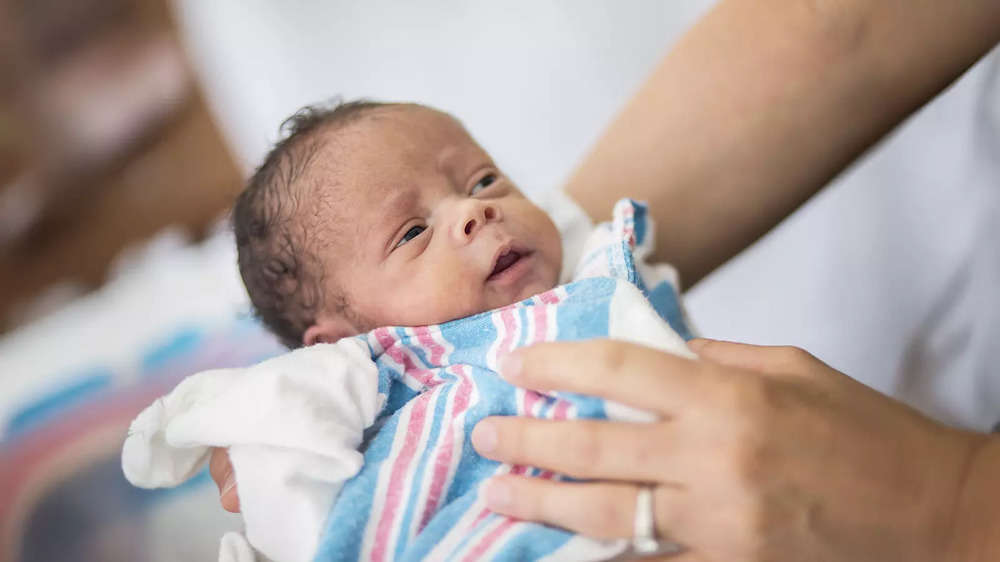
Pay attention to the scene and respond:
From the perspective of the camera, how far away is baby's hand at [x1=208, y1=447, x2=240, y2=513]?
609 millimetres

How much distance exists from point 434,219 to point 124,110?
4.85 feet

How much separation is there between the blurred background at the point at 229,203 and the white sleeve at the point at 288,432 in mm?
263

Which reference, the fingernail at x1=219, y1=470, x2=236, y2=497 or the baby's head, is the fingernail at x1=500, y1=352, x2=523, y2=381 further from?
the fingernail at x1=219, y1=470, x2=236, y2=497

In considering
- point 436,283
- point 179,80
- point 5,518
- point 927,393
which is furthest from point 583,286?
point 179,80

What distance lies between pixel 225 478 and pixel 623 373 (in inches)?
13.6

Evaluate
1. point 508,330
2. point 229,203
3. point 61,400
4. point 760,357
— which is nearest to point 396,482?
point 508,330

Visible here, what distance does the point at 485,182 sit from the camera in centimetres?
Result: 76

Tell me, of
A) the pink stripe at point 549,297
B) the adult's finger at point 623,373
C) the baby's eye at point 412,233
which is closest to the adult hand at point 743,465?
the adult's finger at point 623,373

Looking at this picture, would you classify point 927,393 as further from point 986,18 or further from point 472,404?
point 472,404

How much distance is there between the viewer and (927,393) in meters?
0.82

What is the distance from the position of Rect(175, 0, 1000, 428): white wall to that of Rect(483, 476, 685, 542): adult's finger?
1.50 feet

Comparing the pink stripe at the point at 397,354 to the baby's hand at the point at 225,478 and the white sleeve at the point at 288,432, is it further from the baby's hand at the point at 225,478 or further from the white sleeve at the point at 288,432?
the baby's hand at the point at 225,478

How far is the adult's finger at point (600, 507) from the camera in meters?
0.47

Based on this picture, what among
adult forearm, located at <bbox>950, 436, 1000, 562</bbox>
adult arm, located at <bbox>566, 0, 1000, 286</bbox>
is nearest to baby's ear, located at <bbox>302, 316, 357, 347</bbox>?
adult arm, located at <bbox>566, 0, 1000, 286</bbox>
